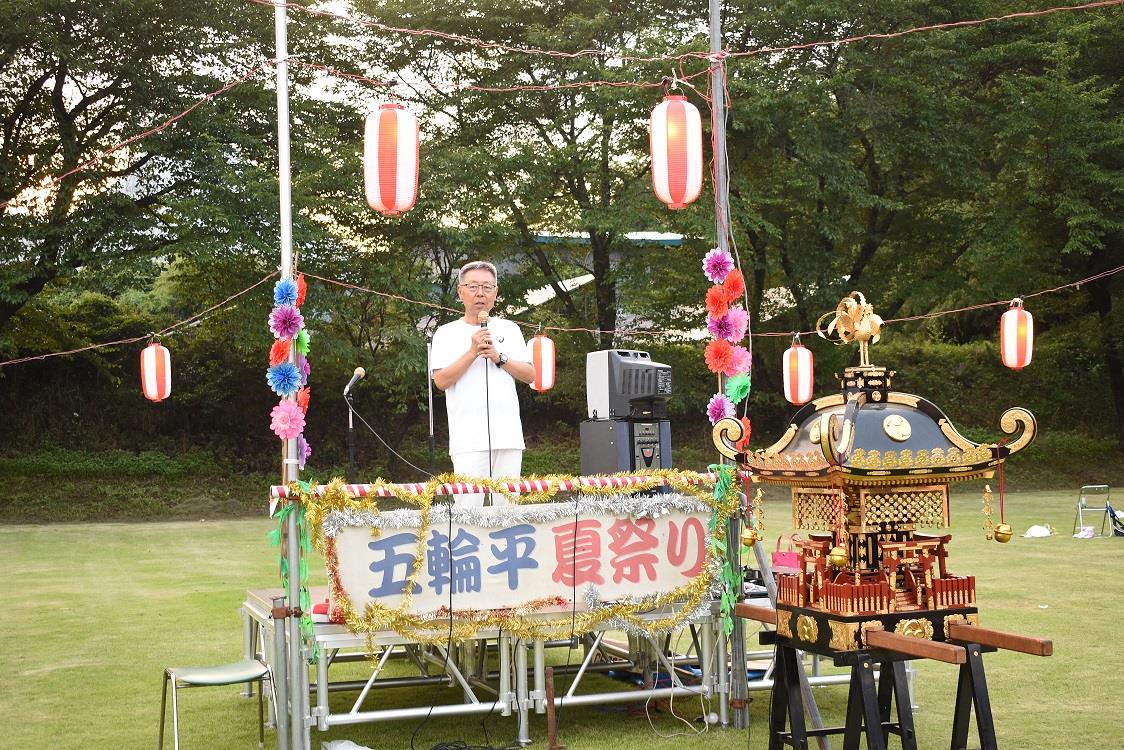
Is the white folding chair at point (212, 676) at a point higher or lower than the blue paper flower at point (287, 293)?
lower

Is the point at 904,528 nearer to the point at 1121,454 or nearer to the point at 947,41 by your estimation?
the point at 947,41

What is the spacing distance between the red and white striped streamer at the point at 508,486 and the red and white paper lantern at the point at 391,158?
59.8 inches

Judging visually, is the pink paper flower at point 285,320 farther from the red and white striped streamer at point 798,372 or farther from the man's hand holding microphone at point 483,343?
the red and white striped streamer at point 798,372

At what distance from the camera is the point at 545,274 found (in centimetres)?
2148

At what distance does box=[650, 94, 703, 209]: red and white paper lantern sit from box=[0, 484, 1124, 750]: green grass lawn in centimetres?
251

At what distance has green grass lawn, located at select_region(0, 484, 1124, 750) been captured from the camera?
4988mm

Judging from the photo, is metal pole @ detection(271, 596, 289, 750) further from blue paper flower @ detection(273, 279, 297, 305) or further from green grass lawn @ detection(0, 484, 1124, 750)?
blue paper flower @ detection(273, 279, 297, 305)

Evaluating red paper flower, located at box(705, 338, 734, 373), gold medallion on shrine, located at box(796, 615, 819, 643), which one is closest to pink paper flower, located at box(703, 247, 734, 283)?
red paper flower, located at box(705, 338, 734, 373)

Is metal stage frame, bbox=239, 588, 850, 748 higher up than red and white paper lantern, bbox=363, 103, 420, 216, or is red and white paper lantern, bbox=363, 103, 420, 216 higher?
red and white paper lantern, bbox=363, 103, 420, 216

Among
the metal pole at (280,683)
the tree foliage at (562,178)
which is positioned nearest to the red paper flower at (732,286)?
the metal pole at (280,683)

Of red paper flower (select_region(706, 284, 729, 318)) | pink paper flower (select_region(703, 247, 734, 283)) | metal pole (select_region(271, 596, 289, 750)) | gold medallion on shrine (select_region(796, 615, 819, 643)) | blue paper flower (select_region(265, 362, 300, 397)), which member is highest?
pink paper flower (select_region(703, 247, 734, 283))

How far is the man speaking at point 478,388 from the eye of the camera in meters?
5.28

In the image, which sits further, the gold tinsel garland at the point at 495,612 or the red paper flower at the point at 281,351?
the red paper flower at the point at 281,351

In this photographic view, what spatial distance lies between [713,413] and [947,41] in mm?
17379
